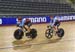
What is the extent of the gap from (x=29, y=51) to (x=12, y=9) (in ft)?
17.5

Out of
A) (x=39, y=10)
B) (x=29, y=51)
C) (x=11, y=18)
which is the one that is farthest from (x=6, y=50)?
(x=39, y=10)

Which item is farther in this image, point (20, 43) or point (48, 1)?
point (48, 1)

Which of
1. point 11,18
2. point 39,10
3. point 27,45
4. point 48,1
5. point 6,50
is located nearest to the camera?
point 6,50

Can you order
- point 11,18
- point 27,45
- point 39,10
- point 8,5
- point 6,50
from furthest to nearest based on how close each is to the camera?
point 39,10 < point 8,5 < point 11,18 < point 27,45 < point 6,50

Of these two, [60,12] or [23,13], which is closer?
[23,13]

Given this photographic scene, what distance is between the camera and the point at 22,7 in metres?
9.04

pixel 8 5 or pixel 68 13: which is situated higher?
pixel 8 5

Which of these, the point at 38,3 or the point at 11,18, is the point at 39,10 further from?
the point at 11,18

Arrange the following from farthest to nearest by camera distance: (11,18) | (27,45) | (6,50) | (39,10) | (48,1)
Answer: (48,1)
(39,10)
(11,18)
(27,45)
(6,50)

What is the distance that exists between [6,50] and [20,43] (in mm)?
744

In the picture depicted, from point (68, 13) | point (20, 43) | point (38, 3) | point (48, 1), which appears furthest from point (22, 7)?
point (20, 43)

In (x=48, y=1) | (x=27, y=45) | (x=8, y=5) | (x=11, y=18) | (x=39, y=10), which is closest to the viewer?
(x=27, y=45)

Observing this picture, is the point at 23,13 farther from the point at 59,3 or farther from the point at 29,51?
the point at 29,51

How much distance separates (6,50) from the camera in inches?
137
